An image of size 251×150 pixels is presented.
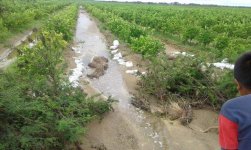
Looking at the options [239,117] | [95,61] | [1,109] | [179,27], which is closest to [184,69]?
[1,109]

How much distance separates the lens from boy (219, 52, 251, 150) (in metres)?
2.26

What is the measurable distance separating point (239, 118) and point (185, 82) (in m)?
7.30

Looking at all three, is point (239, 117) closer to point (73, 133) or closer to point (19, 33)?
point (73, 133)

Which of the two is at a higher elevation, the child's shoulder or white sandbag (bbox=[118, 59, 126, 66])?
the child's shoulder

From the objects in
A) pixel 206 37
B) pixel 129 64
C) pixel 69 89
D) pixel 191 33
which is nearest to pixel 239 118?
pixel 69 89

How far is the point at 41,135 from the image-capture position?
5.98 metres

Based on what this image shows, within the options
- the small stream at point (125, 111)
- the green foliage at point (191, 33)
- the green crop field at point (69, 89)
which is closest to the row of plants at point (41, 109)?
the green crop field at point (69, 89)

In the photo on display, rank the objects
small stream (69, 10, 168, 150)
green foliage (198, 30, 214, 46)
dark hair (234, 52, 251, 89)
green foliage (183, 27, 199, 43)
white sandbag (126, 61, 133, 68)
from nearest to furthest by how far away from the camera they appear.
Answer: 1. dark hair (234, 52, 251, 89)
2. small stream (69, 10, 168, 150)
3. white sandbag (126, 61, 133, 68)
4. green foliage (198, 30, 214, 46)
5. green foliage (183, 27, 199, 43)

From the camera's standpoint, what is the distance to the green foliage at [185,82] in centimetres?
886

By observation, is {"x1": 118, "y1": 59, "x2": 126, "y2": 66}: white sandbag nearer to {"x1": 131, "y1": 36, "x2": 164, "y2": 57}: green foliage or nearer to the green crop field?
the green crop field

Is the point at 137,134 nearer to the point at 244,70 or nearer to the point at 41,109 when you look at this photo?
the point at 41,109

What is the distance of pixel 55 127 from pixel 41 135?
0.27 meters

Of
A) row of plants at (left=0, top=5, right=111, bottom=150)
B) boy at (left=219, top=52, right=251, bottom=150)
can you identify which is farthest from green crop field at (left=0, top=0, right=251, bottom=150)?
boy at (left=219, top=52, right=251, bottom=150)

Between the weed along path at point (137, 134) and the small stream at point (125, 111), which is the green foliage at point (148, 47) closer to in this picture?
the small stream at point (125, 111)
